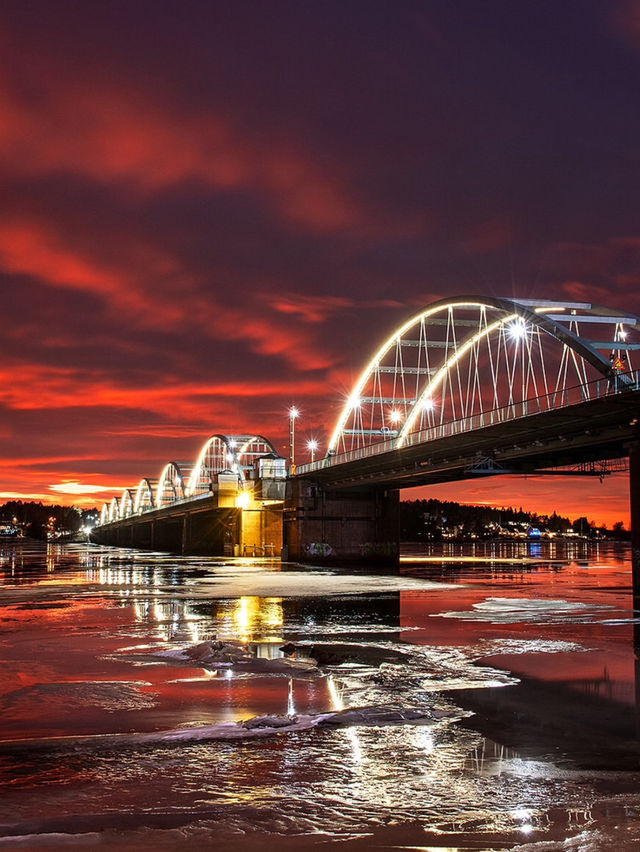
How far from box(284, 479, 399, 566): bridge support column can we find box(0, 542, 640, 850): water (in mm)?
60206

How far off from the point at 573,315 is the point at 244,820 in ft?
162

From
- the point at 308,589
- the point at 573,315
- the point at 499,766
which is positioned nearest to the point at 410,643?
the point at 499,766

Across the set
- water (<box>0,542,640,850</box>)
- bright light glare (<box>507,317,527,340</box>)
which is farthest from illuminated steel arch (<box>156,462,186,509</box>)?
water (<box>0,542,640,850</box>)

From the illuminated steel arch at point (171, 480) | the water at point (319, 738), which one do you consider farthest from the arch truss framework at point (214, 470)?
the water at point (319, 738)

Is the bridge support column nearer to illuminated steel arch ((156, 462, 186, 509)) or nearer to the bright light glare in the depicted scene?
the bright light glare

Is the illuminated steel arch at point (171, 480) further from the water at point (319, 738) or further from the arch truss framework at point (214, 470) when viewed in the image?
the water at point (319, 738)

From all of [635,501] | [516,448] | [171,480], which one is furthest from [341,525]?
[171,480]

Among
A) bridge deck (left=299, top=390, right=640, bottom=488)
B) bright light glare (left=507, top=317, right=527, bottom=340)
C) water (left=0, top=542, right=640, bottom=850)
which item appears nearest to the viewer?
water (left=0, top=542, right=640, bottom=850)

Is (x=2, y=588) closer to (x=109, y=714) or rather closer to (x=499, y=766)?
(x=109, y=714)

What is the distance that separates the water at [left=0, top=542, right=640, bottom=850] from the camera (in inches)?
303

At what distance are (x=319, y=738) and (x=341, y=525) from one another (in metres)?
76.1

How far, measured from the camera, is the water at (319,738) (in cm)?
770

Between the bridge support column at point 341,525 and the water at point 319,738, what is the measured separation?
198 ft

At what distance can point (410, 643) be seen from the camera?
21297 mm
